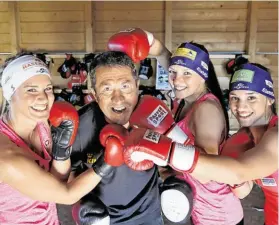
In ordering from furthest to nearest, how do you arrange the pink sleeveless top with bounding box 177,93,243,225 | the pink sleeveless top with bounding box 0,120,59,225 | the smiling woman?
the pink sleeveless top with bounding box 177,93,243,225 → the pink sleeveless top with bounding box 0,120,59,225 → the smiling woman

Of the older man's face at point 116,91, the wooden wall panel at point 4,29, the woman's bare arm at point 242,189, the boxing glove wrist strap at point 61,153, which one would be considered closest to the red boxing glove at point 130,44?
the older man's face at point 116,91

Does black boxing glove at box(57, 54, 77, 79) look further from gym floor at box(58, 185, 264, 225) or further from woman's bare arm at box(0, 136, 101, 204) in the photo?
woman's bare arm at box(0, 136, 101, 204)

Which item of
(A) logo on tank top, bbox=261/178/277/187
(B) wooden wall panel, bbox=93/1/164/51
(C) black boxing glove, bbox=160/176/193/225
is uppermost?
(B) wooden wall panel, bbox=93/1/164/51

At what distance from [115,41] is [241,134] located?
2.90 ft

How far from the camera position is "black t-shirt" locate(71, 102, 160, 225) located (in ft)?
6.82

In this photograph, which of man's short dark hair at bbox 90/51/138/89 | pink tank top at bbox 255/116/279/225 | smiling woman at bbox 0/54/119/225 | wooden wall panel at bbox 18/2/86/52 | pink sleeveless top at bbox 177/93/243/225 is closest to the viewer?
smiling woman at bbox 0/54/119/225

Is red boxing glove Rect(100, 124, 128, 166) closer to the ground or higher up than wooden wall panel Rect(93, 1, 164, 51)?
closer to the ground

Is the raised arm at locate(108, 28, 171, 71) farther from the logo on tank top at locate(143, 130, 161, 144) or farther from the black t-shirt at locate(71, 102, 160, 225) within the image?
the logo on tank top at locate(143, 130, 161, 144)

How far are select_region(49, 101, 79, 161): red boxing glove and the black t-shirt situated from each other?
108 millimetres

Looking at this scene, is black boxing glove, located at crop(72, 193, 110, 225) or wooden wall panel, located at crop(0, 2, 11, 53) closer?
black boxing glove, located at crop(72, 193, 110, 225)

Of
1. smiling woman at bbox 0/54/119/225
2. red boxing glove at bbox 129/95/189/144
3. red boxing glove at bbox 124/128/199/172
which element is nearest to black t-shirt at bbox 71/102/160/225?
smiling woman at bbox 0/54/119/225

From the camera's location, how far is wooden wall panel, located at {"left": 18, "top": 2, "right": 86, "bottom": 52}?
582 cm

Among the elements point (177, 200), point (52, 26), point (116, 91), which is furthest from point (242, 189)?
point (52, 26)

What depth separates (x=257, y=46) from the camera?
19.3 ft
